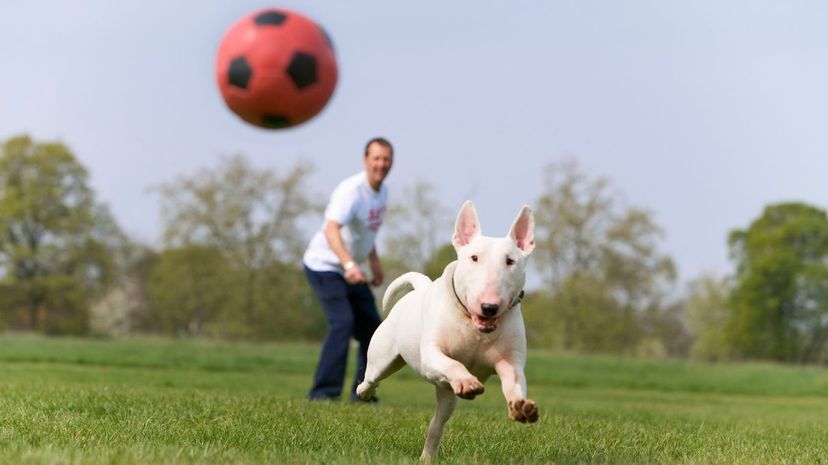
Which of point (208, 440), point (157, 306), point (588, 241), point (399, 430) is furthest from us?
point (157, 306)

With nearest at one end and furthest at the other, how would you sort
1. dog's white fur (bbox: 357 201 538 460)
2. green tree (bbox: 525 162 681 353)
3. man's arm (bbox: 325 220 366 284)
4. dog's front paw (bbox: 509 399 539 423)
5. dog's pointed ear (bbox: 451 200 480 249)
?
dog's front paw (bbox: 509 399 539 423)
dog's white fur (bbox: 357 201 538 460)
dog's pointed ear (bbox: 451 200 480 249)
man's arm (bbox: 325 220 366 284)
green tree (bbox: 525 162 681 353)

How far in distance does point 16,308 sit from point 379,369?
51741 mm

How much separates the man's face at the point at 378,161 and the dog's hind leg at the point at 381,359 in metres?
3.84

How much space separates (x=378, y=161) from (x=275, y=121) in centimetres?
129

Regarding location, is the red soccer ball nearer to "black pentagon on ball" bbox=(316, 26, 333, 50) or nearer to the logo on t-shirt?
"black pentagon on ball" bbox=(316, 26, 333, 50)

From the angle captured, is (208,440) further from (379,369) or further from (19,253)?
(19,253)

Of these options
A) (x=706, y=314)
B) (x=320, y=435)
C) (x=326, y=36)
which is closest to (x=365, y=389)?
(x=320, y=435)

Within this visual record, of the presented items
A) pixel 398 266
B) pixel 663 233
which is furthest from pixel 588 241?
pixel 398 266

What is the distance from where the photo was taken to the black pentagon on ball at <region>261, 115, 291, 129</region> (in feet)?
31.9

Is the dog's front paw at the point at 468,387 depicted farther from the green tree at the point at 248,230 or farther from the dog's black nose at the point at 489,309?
the green tree at the point at 248,230

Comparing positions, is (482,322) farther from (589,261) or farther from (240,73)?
(589,261)

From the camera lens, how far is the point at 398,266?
165 ft

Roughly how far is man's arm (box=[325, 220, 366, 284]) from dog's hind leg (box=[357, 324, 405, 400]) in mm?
2057

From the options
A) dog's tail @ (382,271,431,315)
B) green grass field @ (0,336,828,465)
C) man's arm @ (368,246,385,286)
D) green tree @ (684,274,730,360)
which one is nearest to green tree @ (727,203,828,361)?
green tree @ (684,274,730,360)
